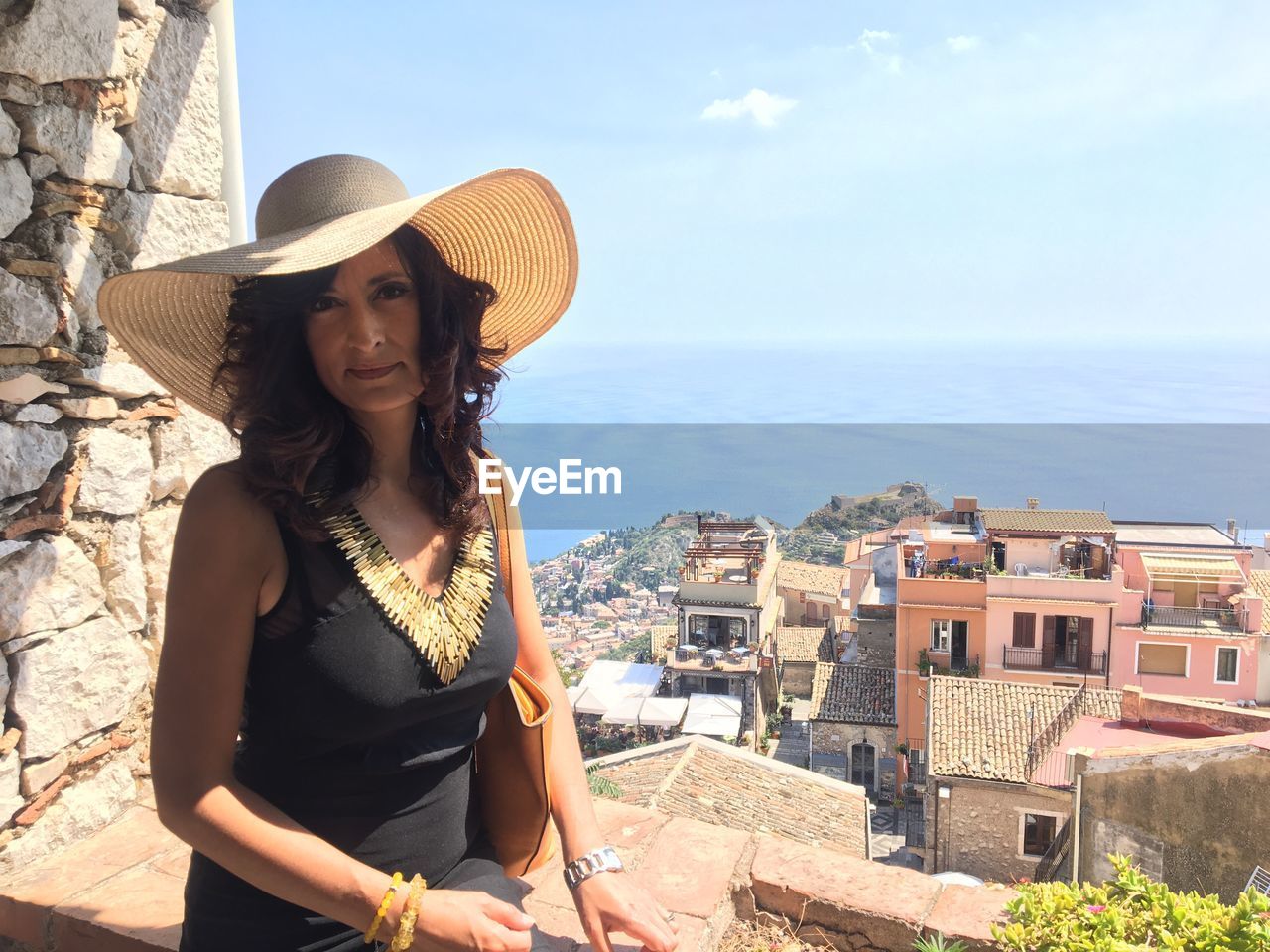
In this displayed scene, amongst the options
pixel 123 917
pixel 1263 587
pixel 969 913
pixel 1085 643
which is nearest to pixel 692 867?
pixel 969 913

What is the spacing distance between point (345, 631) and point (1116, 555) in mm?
15522

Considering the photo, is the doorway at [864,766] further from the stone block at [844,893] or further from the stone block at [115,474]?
the stone block at [115,474]

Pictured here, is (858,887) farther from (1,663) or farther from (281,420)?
→ (1,663)

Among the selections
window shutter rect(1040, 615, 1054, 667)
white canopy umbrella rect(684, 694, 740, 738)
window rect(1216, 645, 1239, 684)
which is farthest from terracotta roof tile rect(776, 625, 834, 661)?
window rect(1216, 645, 1239, 684)

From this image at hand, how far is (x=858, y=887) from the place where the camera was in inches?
72.6

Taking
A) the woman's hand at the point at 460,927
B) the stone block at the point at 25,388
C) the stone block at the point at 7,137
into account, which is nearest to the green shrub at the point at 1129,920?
the woman's hand at the point at 460,927

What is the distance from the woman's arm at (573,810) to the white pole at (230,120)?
5.03ft

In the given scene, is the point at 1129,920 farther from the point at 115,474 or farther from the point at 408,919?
the point at 115,474

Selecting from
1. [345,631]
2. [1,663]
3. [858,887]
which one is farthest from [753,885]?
[1,663]

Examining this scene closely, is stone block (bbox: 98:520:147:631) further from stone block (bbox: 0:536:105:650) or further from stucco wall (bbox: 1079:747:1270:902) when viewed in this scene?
stucco wall (bbox: 1079:747:1270:902)

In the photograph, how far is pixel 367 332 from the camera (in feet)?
Result: 3.79

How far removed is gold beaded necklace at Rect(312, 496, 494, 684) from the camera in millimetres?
1101

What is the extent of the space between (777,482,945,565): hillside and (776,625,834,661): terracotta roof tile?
15.7 ft

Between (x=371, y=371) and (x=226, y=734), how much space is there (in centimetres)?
47
